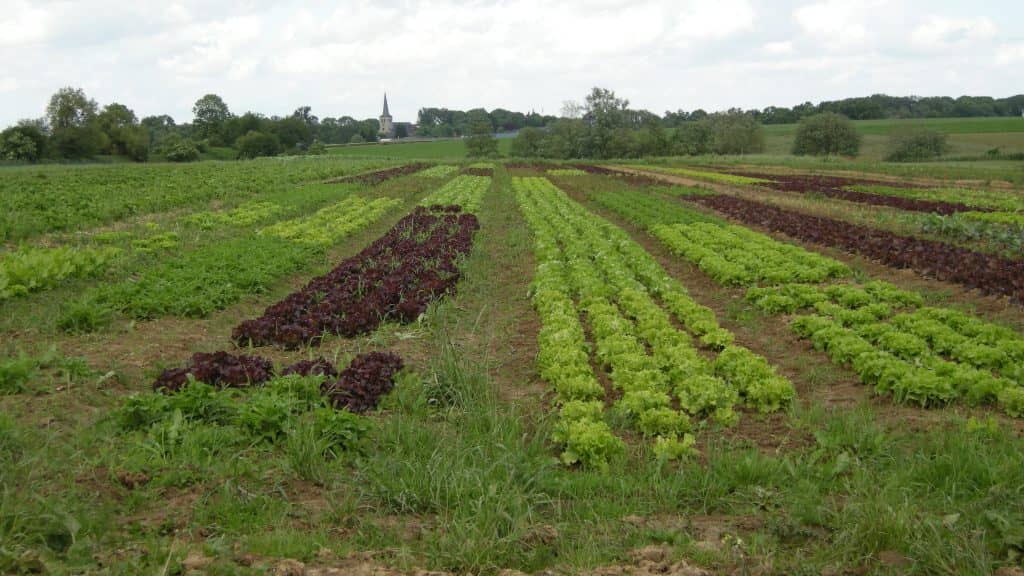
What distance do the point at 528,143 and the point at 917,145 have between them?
51.8m

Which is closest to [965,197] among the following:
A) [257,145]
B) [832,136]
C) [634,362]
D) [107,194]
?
[634,362]

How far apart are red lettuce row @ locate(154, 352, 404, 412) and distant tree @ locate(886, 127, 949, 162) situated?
7321cm

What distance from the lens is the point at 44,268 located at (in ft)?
37.7

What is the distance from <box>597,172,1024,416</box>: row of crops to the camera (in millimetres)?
7320

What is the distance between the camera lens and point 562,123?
328 ft

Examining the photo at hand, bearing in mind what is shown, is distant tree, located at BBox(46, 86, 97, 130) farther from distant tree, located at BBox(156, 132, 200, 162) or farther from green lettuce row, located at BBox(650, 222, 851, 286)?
green lettuce row, located at BBox(650, 222, 851, 286)

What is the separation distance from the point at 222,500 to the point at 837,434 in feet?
17.6

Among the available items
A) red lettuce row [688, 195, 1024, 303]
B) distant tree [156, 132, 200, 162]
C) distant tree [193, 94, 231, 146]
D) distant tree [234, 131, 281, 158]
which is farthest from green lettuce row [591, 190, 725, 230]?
distant tree [193, 94, 231, 146]

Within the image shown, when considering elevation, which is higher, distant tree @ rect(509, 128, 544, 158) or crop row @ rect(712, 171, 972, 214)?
distant tree @ rect(509, 128, 544, 158)

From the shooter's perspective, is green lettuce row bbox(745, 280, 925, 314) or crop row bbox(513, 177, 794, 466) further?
green lettuce row bbox(745, 280, 925, 314)

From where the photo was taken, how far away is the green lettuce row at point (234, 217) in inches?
797

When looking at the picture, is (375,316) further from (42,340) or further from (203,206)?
(203,206)

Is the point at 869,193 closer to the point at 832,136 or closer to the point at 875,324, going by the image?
the point at 875,324

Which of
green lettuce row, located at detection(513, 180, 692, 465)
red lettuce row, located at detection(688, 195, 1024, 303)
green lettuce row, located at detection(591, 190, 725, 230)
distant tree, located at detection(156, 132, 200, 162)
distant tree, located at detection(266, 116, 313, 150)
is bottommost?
green lettuce row, located at detection(513, 180, 692, 465)
